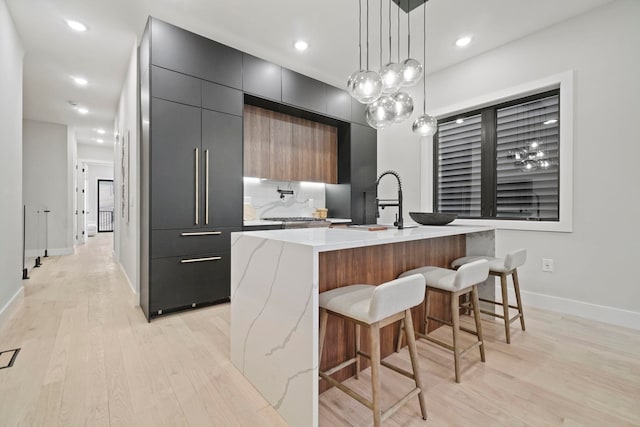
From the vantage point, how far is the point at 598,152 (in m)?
2.70

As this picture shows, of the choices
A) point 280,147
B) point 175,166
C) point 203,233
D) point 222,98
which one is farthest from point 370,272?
point 280,147

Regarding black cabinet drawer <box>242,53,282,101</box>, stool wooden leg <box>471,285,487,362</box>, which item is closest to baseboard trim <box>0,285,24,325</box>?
black cabinet drawer <box>242,53,282,101</box>

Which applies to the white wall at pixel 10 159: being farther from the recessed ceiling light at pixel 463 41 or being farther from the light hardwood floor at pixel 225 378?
the recessed ceiling light at pixel 463 41

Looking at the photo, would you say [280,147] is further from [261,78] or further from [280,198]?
[261,78]

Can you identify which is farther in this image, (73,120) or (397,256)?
(73,120)

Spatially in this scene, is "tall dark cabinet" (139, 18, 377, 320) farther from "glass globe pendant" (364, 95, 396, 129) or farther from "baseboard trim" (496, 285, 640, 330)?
"baseboard trim" (496, 285, 640, 330)

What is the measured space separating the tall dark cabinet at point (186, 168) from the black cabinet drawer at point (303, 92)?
2.08 feet

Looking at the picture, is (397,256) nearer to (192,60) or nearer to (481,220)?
(481,220)

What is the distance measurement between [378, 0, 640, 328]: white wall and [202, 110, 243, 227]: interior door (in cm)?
319

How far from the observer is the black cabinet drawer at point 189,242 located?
2697 mm

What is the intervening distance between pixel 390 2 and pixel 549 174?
238 centimetres

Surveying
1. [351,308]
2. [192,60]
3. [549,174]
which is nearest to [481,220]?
[549,174]

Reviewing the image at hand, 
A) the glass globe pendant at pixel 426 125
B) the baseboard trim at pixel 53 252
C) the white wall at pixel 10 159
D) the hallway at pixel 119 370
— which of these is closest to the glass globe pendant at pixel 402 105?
the glass globe pendant at pixel 426 125

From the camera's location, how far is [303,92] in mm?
3830
